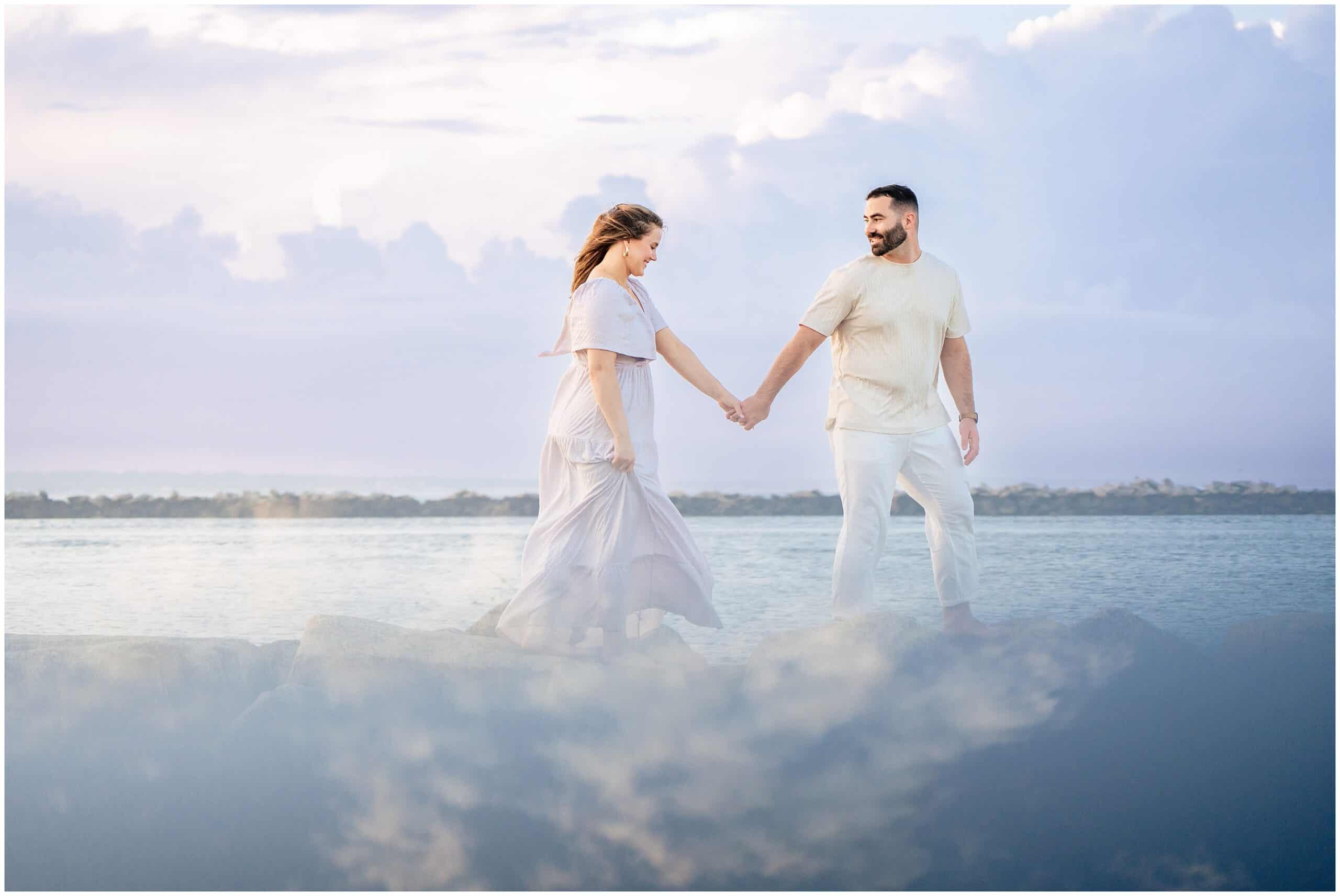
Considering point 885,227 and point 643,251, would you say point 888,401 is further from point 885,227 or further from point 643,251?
point 643,251

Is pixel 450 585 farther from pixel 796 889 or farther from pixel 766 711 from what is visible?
pixel 796 889

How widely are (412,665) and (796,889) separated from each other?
1.35 m

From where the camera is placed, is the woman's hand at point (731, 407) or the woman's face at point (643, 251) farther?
the woman's hand at point (731, 407)

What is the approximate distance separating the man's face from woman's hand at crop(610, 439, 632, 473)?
101 cm

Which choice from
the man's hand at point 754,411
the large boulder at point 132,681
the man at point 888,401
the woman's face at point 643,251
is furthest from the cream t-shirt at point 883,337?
the large boulder at point 132,681

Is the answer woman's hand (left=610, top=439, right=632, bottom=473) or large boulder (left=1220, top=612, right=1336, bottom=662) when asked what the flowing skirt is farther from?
large boulder (left=1220, top=612, right=1336, bottom=662)

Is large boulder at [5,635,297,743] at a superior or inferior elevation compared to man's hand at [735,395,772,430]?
inferior

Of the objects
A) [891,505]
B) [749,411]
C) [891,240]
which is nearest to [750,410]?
[749,411]

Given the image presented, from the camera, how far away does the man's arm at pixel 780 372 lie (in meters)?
3.49

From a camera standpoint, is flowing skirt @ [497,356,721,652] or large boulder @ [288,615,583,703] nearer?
large boulder @ [288,615,583,703]

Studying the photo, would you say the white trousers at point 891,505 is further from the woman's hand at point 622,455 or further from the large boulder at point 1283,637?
the large boulder at point 1283,637

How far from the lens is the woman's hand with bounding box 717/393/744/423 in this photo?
3574mm

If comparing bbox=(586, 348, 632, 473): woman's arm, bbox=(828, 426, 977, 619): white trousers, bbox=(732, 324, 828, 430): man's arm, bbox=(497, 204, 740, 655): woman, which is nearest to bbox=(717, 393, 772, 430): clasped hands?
bbox=(732, 324, 828, 430): man's arm

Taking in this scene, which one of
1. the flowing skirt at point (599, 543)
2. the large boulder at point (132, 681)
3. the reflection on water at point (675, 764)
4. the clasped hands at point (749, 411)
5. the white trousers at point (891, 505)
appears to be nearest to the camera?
the reflection on water at point (675, 764)
